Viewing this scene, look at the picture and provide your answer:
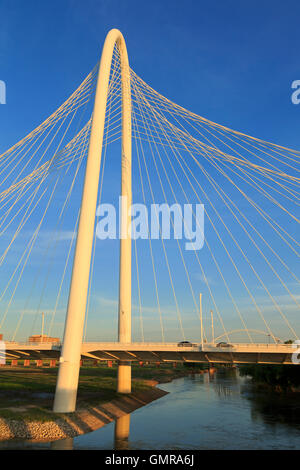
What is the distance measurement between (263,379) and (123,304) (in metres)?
26.3

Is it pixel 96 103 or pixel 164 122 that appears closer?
pixel 96 103

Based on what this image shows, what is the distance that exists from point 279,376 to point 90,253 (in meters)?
32.7

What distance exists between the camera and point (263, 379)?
53.0m

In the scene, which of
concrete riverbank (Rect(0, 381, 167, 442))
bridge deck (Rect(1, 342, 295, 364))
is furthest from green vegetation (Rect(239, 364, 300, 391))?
concrete riverbank (Rect(0, 381, 167, 442))

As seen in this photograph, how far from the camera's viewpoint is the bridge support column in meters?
27.3

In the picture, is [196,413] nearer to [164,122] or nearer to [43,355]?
[43,355]

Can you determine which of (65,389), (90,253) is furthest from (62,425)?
(90,253)

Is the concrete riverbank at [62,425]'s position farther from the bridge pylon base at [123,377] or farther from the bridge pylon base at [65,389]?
the bridge pylon base at [123,377]

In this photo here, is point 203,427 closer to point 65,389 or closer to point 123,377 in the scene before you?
point 65,389

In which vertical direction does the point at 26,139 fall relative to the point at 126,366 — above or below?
above
